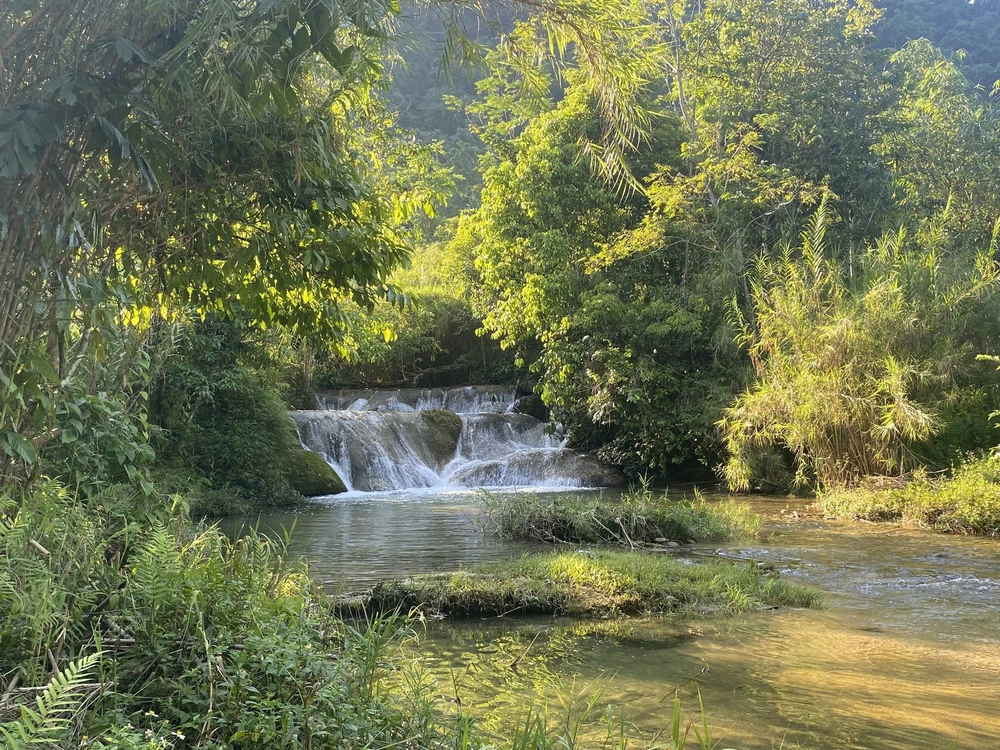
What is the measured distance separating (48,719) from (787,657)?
4.23 m

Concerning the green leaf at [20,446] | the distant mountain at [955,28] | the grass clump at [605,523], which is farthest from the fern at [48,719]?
the distant mountain at [955,28]

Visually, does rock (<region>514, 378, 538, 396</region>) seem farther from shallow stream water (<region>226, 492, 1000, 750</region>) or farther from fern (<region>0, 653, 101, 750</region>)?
fern (<region>0, 653, 101, 750</region>)

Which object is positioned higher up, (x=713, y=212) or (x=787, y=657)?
(x=713, y=212)

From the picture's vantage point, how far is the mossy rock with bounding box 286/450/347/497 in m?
15.1

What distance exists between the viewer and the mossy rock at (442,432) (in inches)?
719

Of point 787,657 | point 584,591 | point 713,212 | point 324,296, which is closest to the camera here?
point 324,296

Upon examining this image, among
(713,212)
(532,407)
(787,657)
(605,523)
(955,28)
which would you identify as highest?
(955,28)

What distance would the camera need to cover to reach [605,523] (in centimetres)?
953

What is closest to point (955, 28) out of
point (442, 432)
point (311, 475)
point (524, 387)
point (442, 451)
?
point (524, 387)

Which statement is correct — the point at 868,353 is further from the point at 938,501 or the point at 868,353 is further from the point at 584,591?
the point at 584,591

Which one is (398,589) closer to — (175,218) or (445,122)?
(175,218)

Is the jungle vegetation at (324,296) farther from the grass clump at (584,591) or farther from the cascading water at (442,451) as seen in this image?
the cascading water at (442,451)

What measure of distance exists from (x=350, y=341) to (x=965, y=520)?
8468mm

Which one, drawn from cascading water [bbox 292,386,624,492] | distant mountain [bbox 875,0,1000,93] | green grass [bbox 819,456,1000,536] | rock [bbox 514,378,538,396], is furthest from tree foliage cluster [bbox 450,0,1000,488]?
distant mountain [bbox 875,0,1000,93]
